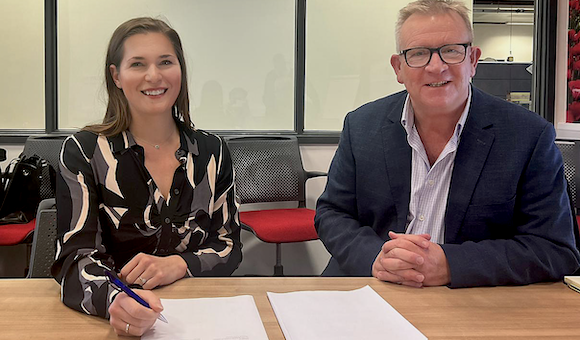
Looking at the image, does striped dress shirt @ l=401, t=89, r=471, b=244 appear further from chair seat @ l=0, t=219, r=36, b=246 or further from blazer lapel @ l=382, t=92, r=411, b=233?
chair seat @ l=0, t=219, r=36, b=246

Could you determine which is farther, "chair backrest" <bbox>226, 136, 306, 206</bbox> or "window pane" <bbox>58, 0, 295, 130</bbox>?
"window pane" <bbox>58, 0, 295, 130</bbox>

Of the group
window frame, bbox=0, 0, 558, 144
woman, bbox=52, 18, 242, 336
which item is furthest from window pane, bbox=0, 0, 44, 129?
woman, bbox=52, 18, 242, 336

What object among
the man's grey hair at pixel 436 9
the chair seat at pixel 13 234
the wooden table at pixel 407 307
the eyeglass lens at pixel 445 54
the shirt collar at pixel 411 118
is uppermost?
the man's grey hair at pixel 436 9

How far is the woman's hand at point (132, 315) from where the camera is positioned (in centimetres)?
102

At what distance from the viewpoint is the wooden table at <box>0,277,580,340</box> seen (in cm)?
106

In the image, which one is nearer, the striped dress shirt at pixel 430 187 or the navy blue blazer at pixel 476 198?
the navy blue blazer at pixel 476 198

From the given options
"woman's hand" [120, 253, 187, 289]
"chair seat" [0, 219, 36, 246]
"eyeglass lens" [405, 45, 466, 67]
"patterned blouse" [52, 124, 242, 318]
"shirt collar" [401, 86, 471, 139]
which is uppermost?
"eyeglass lens" [405, 45, 466, 67]

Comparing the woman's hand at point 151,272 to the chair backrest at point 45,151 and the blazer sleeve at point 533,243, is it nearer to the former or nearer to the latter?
the blazer sleeve at point 533,243

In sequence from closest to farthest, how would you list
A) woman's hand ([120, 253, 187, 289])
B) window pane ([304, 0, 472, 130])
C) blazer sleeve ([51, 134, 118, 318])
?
1. blazer sleeve ([51, 134, 118, 318])
2. woman's hand ([120, 253, 187, 289])
3. window pane ([304, 0, 472, 130])

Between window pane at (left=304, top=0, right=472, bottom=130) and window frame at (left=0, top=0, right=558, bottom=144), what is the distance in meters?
0.09

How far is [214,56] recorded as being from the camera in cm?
435

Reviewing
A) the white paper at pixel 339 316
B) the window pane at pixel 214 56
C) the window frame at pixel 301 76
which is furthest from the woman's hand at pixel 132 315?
the window pane at pixel 214 56

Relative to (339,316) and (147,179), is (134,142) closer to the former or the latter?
(147,179)

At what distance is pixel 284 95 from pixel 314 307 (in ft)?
11.1
